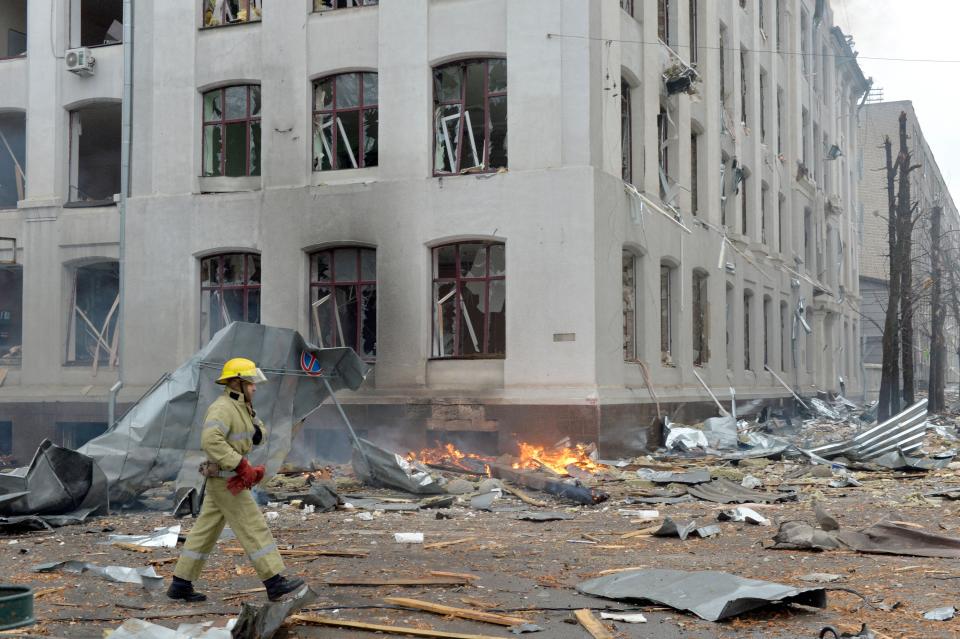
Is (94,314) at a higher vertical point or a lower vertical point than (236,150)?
lower

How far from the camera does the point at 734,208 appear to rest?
2833 centimetres

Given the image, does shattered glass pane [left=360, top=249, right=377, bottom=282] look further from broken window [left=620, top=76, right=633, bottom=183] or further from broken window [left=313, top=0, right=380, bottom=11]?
broken window [left=620, top=76, right=633, bottom=183]

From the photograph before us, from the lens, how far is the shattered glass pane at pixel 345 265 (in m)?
20.2

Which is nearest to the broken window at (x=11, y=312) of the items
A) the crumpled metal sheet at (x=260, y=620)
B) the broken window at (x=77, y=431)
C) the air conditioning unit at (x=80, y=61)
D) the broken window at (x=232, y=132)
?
the broken window at (x=77, y=431)

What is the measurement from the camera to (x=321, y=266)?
67.6 ft

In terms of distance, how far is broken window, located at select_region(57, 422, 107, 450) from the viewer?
2227 cm

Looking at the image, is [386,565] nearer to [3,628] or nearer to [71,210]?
[3,628]

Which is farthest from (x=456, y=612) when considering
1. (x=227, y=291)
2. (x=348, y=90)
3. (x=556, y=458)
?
(x=227, y=291)

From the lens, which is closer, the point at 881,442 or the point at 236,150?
the point at 881,442

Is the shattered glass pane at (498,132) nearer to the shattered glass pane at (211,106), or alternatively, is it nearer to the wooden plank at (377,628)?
the shattered glass pane at (211,106)

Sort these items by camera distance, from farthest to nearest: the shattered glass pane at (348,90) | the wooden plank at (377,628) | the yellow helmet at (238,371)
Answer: the shattered glass pane at (348,90)
the yellow helmet at (238,371)
the wooden plank at (377,628)

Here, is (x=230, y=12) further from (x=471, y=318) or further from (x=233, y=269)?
(x=471, y=318)

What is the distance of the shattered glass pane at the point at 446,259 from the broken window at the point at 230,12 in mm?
6127

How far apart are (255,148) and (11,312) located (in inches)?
281
